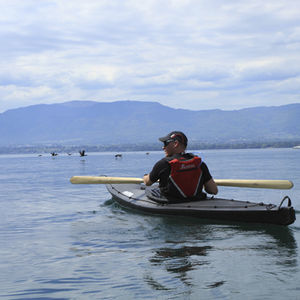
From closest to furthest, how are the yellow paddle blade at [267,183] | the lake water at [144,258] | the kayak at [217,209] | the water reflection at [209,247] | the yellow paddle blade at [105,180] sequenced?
the lake water at [144,258] → the water reflection at [209,247] → the kayak at [217,209] → the yellow paddle blade at [267,183] → the yellow paddle blade at [105,180]

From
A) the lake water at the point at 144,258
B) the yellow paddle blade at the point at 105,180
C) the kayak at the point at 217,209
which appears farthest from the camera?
the yellow paddle blade at the point at 105,180

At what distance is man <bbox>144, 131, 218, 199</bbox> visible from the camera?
11156mm

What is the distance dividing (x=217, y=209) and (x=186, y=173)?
1162 mm

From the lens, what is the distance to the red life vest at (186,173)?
11141 mm

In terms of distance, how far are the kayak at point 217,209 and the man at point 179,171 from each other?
0.38 m

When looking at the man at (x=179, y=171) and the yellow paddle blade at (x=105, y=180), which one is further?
the yellow paddle blade at (x=105, y=180)

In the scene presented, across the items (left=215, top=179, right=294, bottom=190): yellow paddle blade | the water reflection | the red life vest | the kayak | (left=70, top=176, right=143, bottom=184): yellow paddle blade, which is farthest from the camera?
(left=70, top=176, right=143, bottom=184): yellow paddle blade

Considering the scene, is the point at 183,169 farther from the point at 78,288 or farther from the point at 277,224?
the point at 78,288

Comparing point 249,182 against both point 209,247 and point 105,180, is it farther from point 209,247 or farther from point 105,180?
point 105,180

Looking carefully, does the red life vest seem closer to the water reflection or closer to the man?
the man

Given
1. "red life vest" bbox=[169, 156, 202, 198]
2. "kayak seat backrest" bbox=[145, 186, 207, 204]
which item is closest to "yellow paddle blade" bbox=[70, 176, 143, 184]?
"kayak seat backrest" bbox=[145, 186, 207, 204]

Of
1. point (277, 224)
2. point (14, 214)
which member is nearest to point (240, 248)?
point (277, 224)

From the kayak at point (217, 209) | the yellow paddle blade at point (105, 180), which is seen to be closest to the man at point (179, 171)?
the kayak at point (217, 209)

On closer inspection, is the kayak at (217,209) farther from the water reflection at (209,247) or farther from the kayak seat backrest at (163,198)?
the water reflection at (209,247)
